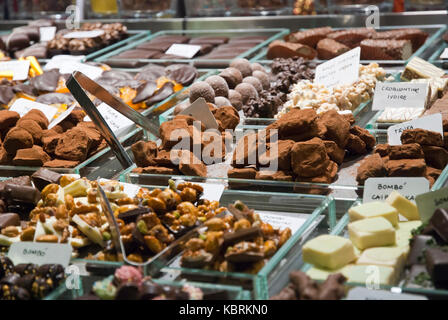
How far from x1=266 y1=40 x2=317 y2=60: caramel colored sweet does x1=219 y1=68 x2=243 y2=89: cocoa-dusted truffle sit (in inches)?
19.5

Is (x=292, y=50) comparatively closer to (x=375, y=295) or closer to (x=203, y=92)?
(x=203, y=92)

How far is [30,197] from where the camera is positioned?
2119 millimetres

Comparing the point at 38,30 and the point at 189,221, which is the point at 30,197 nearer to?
the point at 189,221

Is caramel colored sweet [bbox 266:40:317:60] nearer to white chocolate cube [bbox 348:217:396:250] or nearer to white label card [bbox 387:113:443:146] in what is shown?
white label card [bbox 387:113:443:146]

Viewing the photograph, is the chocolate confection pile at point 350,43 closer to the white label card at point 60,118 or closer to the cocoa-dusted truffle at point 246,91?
the cocoa-dusted truffle at point 246,91

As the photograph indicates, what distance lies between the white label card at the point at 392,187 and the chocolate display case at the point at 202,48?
180 centimetres

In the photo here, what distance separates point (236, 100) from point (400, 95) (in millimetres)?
Result: 750

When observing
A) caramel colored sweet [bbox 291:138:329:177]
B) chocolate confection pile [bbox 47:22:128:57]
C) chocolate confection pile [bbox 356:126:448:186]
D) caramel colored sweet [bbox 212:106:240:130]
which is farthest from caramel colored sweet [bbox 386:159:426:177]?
chocolate confection pile [bbox 47:22:128:57]

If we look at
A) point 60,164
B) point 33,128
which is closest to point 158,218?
point 60,164

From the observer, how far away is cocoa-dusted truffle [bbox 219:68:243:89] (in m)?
3.15

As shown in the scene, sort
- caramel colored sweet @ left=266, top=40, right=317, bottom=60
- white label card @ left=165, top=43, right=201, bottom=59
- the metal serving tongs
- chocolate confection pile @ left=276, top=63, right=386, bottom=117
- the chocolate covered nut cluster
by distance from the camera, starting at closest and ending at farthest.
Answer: the chocolate covered nut cluster, the metal serving tongs, chocolate confection pile @ left=276, top=63, right=386, bottom=117, caramel colored sweet @ left=266, top=40, right=317, bottom=60, white label card @ left=165, top=43, right=201, bottom=59

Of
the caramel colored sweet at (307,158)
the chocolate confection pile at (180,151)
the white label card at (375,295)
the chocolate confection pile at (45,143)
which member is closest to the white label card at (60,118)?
the chocolate confection pile at (45,143)

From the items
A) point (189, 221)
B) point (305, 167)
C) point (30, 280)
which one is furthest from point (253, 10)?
point (30, 280)
